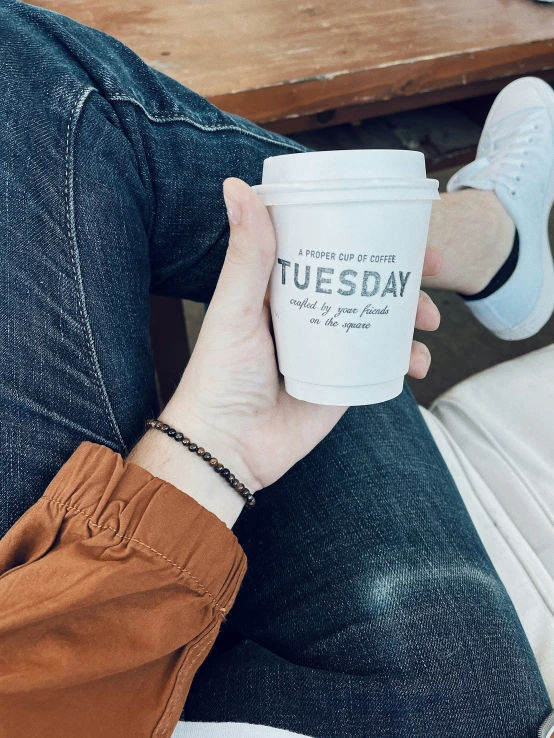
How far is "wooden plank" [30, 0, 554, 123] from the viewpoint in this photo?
0.89m

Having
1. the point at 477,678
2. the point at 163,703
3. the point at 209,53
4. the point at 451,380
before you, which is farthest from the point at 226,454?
the point at 451,380

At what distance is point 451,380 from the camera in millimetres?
1428

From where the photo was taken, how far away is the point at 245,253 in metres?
0.49

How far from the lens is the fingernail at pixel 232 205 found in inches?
18.4

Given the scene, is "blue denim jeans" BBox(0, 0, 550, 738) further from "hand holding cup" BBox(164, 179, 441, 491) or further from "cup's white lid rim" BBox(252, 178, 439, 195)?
"cup's white lid rim" BBox(252, 178, 439, 195)

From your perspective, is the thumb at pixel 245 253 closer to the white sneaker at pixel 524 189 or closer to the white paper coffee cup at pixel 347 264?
the white paper coffee cup at pixel 347 264

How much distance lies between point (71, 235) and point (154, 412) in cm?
22

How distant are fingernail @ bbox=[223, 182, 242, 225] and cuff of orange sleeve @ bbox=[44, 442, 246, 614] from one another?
0.79ft

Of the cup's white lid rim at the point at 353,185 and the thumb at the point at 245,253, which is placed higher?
the cup's white lid rim at the point at 353,185

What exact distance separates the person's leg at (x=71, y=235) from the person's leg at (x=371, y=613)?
0.82 ft

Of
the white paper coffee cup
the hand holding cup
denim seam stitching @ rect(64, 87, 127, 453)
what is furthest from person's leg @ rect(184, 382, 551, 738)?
denim seam stitching @ rect(64, 87, 127, 453)

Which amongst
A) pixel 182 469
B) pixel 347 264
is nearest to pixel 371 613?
pixel 182 469

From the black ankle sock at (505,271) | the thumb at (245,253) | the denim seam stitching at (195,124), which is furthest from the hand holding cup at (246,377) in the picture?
the black ankle sock at (505,271)

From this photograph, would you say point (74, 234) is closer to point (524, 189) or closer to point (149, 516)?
point (149, 516)
